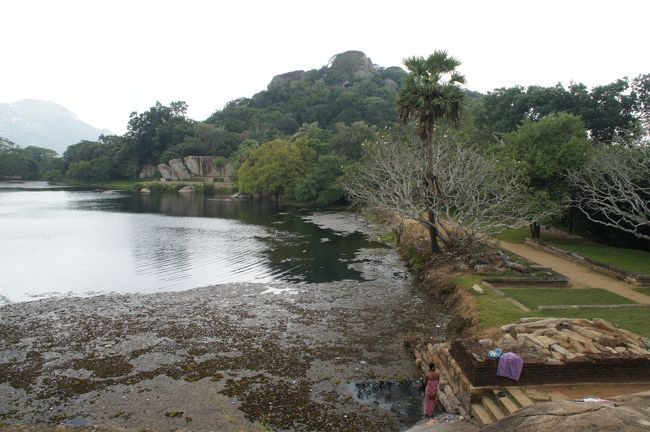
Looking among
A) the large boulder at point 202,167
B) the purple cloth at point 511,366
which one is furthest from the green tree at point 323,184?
the purple cloth at point 511,366

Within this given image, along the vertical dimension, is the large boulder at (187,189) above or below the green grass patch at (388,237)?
above

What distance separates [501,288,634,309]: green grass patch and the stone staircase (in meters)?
7.16

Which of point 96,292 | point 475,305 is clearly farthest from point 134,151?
point 475,305

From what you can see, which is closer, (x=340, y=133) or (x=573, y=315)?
(x=573, y=315)

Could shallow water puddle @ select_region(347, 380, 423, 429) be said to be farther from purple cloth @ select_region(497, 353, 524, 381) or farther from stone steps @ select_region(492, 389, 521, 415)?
purple cloth @ select_region(497, 353, 524, 381)

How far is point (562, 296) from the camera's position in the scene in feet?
62.1

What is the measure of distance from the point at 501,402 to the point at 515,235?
1030 inches

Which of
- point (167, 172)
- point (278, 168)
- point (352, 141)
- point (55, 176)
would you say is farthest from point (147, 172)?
point (352, 141)

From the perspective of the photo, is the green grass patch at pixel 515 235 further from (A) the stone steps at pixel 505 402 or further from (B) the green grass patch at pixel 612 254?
(A) the stone steps at pixel 505 402

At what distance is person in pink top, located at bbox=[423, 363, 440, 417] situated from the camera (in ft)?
38.5

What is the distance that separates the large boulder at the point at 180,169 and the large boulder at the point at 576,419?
115197mm

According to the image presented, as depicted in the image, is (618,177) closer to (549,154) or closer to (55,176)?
(549,154)

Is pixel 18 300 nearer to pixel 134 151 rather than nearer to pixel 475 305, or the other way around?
pixel 475 305

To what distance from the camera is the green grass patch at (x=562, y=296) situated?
59.2ft
